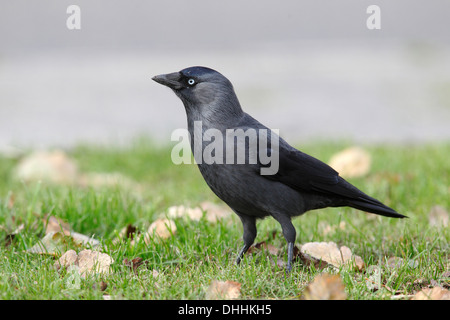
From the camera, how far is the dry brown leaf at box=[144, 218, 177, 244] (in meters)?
3.61

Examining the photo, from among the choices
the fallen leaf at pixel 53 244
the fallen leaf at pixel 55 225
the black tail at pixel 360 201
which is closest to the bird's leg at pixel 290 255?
the black tail at pixel 360 201

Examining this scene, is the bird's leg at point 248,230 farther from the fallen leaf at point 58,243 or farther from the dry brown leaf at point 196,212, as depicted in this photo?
the fallen leaf at point 58,243

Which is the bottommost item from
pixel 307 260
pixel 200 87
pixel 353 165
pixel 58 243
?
pixel 307 260

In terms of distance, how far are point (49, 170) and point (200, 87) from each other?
8.41 feet

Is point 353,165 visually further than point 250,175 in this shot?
Yes

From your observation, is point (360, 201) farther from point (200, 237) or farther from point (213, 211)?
point (213, 211)

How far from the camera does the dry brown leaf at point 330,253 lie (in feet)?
11.0

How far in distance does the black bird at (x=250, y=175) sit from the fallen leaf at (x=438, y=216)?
0.85 m

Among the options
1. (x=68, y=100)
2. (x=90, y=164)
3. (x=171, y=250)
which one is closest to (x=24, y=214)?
(x=171, y=250)

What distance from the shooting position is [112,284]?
2.94 metres

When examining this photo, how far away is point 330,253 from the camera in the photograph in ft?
11.3

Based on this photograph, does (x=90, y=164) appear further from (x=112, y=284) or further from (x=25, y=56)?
(x=25, y=56)

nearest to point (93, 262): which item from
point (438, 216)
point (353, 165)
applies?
point (438, 216)

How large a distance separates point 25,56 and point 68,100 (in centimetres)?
215
